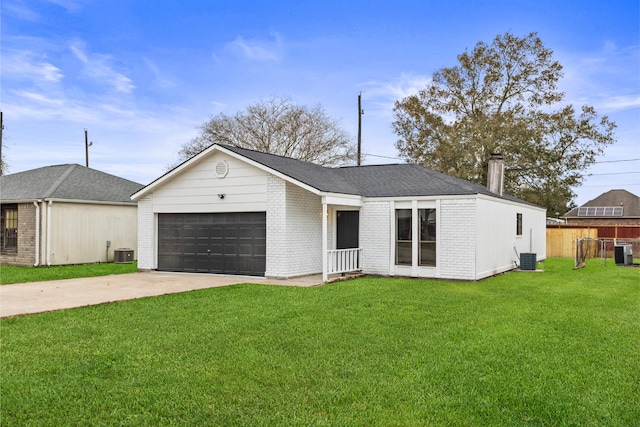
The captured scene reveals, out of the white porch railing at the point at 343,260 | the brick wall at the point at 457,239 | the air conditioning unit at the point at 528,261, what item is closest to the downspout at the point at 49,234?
the white porch railing at the point at 343,260

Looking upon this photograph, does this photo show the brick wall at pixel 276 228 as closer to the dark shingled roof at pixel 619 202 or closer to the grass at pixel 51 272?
the grass at pixel 51 272

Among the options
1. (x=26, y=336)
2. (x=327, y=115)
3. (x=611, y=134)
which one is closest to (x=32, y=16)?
(x=26, y=336)

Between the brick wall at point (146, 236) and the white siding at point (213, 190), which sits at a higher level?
the white siding at point (213, 190)

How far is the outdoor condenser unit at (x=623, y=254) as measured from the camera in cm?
2020

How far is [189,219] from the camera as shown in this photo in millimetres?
16469

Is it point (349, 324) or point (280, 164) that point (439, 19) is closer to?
point (280, 164)

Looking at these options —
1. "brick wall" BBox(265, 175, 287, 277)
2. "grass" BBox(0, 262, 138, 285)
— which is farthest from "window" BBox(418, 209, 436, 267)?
"grass" BBox(0, 262, 138, 285)

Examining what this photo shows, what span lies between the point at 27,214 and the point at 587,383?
65.6 feet

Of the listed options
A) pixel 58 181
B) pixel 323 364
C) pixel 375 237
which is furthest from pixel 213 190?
pixel 323 364

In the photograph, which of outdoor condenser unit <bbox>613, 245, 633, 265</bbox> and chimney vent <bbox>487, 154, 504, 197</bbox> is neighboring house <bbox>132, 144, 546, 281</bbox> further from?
outdoor condenser unit <bbox>613, 245, 633, 265</bbox>

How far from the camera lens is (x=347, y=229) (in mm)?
16547

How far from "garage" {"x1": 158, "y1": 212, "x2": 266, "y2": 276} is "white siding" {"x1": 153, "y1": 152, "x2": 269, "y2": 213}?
0.25 metres

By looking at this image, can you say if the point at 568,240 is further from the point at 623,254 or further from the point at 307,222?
the point at 307,222

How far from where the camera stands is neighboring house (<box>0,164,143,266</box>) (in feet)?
62.9
